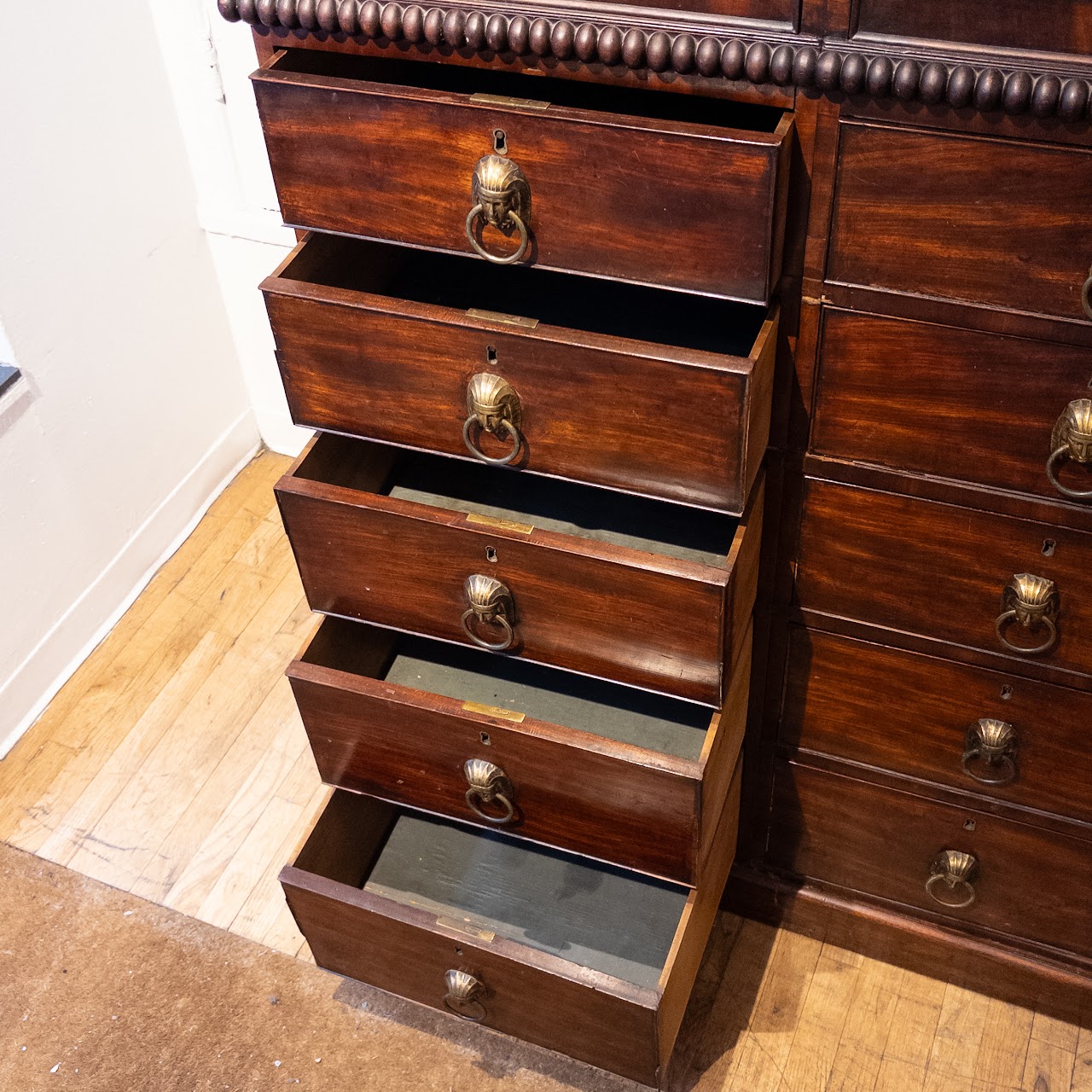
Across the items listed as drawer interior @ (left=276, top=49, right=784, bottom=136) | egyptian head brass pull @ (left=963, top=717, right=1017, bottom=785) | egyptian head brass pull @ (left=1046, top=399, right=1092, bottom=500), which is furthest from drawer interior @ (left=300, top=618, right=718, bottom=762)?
drawer interior @ (left=276, top=49, right=784, bottom=136)

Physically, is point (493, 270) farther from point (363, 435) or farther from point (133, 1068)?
point (133, 1068)

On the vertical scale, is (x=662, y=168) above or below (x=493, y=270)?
above

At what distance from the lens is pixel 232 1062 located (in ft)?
4.76

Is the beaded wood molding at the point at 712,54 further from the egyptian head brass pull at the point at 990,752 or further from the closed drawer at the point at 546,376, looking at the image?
the egyptian head brass pull at the point at 990,752

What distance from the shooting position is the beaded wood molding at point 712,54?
0.87 meters

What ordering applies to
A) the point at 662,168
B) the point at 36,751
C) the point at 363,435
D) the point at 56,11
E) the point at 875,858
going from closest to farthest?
the point at 662,168, the point at 363,435, the point at 875,858, the point at 56,11, the point at 36,751

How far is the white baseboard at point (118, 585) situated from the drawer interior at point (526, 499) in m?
0.74

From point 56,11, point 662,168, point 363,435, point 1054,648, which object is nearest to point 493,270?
point 363,435

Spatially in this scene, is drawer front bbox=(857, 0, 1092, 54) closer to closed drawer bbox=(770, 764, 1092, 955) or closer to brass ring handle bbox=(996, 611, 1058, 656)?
brass ring handle bbox=(996, 611, 1058, 656)

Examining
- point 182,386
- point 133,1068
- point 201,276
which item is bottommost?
point 133,1068

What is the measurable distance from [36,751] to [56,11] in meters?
0.93

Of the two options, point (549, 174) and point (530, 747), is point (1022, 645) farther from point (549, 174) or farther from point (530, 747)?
point (549, 174)

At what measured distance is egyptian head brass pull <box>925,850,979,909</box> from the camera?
137 centimetres

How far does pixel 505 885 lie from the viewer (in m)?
1.41
